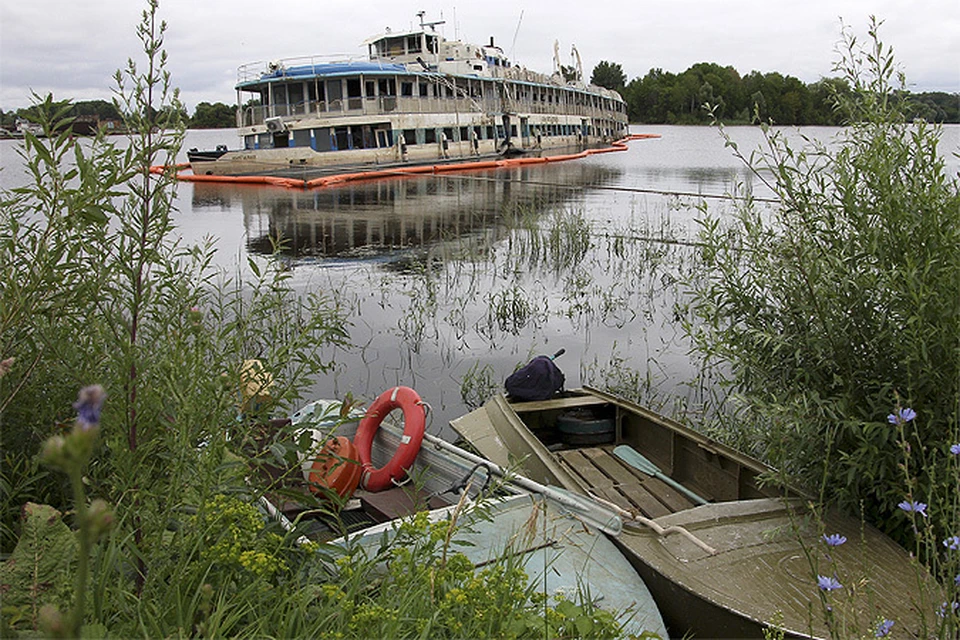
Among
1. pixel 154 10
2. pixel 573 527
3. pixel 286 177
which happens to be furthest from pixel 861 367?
pixel 286 177

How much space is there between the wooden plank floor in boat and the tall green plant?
0.97 metres

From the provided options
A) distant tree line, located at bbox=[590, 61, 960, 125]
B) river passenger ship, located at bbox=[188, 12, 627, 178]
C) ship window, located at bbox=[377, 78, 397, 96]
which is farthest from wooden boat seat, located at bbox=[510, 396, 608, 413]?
distant tree line, located at bbox=[590, 61, 960, 125]

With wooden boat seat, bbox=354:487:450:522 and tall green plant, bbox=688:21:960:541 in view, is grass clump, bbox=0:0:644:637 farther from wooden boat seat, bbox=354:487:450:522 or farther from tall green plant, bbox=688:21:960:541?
tall green plant, bbox=688:21:960:541

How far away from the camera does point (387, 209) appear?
23.5 meters

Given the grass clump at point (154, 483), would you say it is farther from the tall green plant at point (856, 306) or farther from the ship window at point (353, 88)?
the ship window at point (353, 88)

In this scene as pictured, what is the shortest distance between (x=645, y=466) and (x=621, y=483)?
27 cm

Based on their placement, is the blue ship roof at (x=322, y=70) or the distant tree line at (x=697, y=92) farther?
the distant tree line at (x=697, y=92)

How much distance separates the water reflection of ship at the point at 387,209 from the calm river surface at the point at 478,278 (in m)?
0.08

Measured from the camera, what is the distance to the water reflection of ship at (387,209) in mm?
17672

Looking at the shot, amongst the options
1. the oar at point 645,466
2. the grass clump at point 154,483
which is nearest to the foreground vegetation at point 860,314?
the oar at point 645,466

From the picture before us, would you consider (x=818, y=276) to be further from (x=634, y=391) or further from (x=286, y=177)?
(x=286, y=177)

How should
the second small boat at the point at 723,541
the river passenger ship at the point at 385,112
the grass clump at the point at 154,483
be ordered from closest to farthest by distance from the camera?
the grass clump at the point at 154,483
the second small boat at the point at 723,541
the river passenger ship at the point at 385,112

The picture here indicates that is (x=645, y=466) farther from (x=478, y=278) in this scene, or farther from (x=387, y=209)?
(x=387, y=209)

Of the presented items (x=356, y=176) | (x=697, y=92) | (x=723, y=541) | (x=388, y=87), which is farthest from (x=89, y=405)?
(x=697, y=92)
